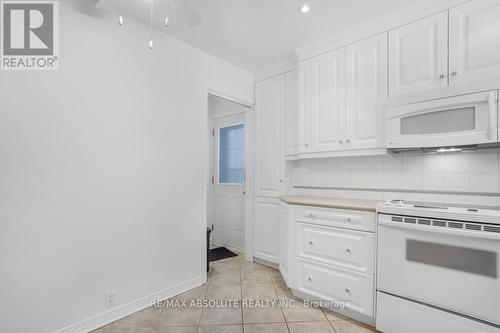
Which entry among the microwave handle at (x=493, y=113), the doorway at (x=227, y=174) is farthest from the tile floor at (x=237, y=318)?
the microwave handle at (x=493, y=113)

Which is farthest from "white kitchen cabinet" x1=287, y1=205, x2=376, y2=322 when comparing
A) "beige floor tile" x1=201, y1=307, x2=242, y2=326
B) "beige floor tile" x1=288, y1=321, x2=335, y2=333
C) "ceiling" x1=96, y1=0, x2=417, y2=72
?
"ceiling" x1=96, y1=0, x2=417, y2=72

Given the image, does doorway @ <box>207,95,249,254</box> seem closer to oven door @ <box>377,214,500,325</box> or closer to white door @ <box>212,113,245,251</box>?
white door @ <box>212,113,245,251</box>

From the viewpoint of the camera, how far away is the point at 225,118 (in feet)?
13.2

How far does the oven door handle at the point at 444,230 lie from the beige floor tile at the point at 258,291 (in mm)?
1269

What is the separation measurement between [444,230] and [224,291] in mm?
1953

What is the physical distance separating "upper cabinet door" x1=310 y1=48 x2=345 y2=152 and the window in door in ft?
5.01

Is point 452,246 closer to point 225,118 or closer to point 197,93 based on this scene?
point 197,93

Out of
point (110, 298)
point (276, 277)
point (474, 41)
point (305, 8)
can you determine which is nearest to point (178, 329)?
point (110, 298)

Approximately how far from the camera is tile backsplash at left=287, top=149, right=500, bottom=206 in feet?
6.21

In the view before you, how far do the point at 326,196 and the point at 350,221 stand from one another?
78 cm

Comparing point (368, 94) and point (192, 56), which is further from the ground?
point (192, 56)

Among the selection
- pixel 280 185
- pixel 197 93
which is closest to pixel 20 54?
pixel 197 93

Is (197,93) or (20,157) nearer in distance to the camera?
(20,157)

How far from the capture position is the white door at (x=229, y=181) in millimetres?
3826
